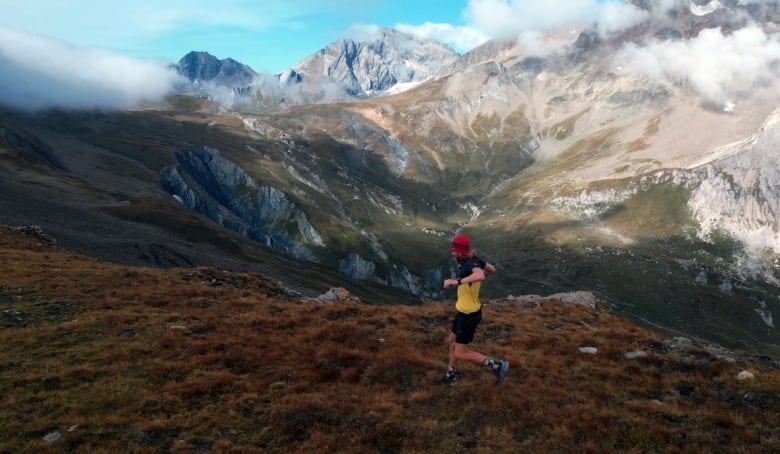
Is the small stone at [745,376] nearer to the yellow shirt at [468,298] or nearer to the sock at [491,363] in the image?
the sock at [491,363]

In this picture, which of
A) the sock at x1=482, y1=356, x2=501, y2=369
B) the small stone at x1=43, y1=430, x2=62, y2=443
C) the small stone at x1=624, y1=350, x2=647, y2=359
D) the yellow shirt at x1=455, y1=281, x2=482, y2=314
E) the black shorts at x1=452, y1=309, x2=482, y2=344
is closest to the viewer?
the small stone at x1=43, y1=430, x2=62, y2=443

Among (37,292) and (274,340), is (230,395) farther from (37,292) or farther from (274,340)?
(37,292)

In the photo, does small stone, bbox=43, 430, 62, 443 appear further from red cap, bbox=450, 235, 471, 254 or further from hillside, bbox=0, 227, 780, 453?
red cap, bbox=450, 235, 471, 254

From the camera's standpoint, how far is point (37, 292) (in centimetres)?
2783

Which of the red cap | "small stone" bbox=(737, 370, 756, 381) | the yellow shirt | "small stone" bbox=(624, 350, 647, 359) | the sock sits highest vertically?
the red cap

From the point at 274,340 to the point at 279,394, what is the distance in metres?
5.48

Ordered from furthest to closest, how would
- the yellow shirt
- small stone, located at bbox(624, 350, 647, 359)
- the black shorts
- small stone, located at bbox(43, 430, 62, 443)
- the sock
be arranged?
small stone, located at bbox(624, 350, 647, 359)
the sock
the black shorts
the yellow shirt
small stone, located at bbox(43, 430, 62, 443)

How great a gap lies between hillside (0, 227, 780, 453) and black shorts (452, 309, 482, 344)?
1807 millimetres

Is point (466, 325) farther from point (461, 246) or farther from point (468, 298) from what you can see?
point (461, 246)

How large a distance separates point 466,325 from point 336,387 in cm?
531

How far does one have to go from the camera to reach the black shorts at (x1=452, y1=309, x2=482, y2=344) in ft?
55.1

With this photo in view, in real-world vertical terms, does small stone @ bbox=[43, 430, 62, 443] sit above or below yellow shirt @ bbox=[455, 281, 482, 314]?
below

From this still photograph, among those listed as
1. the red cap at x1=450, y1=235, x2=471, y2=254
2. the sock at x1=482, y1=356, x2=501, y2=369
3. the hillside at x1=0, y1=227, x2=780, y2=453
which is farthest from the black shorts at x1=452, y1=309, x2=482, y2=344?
the red cap at x1=450, y1=235, x2=471, y2=254

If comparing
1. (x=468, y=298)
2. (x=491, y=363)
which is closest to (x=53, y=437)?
(x=468, y=298)
